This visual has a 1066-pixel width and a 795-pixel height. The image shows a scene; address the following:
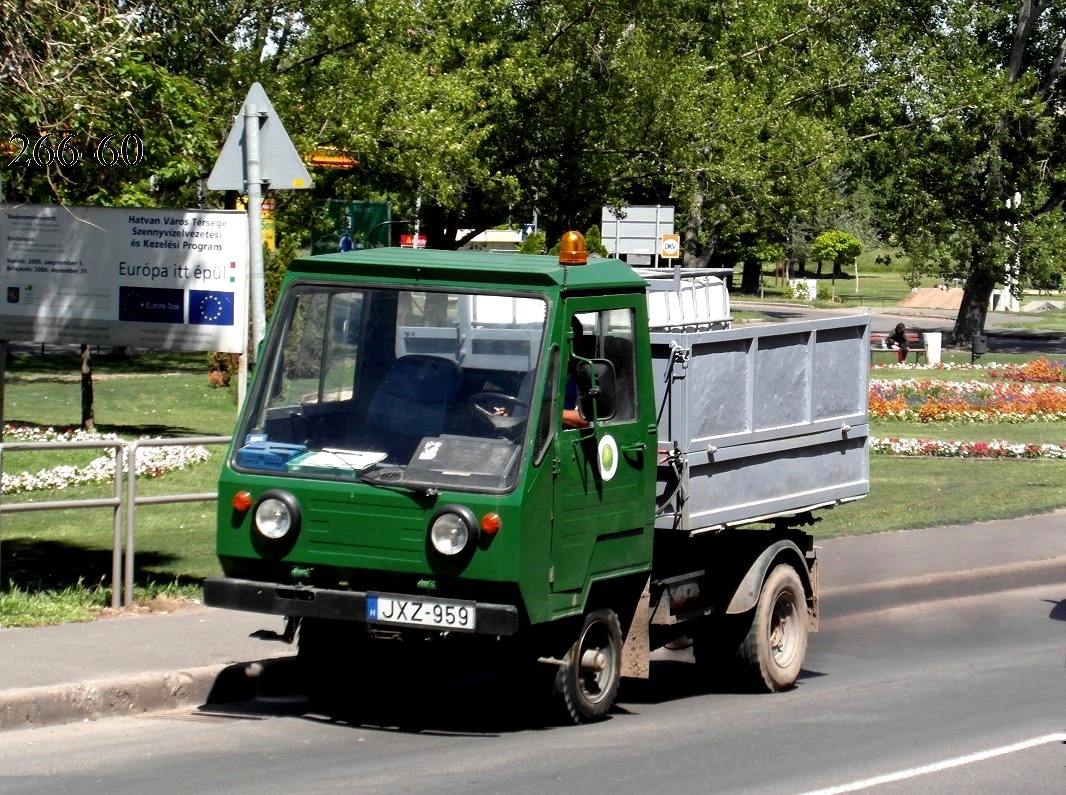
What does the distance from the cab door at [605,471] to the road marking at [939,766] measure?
152 centimetres

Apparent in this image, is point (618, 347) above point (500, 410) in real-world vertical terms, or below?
above

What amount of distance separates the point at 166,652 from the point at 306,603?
1785mm

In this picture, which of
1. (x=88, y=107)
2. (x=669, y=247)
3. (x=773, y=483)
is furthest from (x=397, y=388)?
(x=669, y=247)

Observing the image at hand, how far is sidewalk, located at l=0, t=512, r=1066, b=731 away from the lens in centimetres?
748

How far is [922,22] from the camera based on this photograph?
49.9 meters

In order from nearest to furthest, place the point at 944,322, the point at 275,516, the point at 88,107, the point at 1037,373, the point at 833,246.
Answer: the point at 275,516, the point at 88,107, the point at 1037,373, the point at 944,322, the point at 833,246

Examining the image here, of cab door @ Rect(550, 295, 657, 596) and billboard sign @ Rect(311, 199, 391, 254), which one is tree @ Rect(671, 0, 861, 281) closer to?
billboard sign @ Rect(311, 199, 391, 254)

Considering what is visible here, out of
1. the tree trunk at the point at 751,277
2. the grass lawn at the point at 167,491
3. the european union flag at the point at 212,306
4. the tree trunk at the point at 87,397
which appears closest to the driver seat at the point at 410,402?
the grass lawn at the point at 167,491

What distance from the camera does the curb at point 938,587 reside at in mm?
11945

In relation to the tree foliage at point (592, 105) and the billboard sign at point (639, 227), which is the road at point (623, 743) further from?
the billboard sign at point (639, 227)

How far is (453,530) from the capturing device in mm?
6785

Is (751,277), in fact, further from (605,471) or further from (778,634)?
(605,471)

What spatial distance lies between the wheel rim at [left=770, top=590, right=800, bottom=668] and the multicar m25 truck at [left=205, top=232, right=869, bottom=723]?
0.88 meters

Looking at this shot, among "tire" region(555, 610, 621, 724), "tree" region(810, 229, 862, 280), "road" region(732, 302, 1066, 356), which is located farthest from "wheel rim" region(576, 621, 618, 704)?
"tree" region(810, 229, 862, 280)
